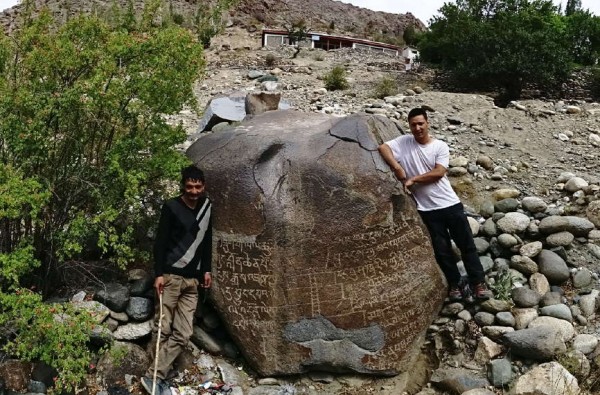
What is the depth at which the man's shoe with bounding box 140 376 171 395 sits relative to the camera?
391 centimetres

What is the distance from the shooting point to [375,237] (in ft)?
14.1

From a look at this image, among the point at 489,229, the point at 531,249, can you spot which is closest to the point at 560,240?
the point at 531,249

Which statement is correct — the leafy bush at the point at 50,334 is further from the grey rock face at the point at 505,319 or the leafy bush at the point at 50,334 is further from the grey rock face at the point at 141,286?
the grey rock face at the point at 505,319

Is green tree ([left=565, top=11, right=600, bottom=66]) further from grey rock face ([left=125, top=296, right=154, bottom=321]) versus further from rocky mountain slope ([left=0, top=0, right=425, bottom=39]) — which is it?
grey rock face ([left=125, top=296, right=154, bottom=321])

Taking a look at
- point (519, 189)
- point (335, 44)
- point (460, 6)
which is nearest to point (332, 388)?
point (519, 189)

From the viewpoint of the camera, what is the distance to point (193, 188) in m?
4.02

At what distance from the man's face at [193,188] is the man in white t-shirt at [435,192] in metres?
1.45

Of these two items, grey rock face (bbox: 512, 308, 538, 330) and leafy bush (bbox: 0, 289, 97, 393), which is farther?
grey rock face (bbox: 512, 308, 538, 330)

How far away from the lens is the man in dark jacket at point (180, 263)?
402cm

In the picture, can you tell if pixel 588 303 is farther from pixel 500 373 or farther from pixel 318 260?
pixel 318 260

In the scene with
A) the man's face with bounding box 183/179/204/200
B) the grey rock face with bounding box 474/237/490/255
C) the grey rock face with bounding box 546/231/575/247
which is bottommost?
the grey rock face with bounding box 474/237/490/255

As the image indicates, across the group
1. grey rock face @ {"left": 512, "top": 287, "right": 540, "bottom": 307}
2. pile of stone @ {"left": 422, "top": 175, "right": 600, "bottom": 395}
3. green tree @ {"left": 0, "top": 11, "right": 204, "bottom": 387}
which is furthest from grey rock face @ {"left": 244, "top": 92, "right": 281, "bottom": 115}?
grey rock face @ {"left": 512, "top": 287, "right": 540, "bottom": 307}

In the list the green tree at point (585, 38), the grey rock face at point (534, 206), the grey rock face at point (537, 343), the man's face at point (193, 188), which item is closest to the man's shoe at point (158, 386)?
the man's face at point (193, 188)

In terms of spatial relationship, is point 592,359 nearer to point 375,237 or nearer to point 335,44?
point 375,237
